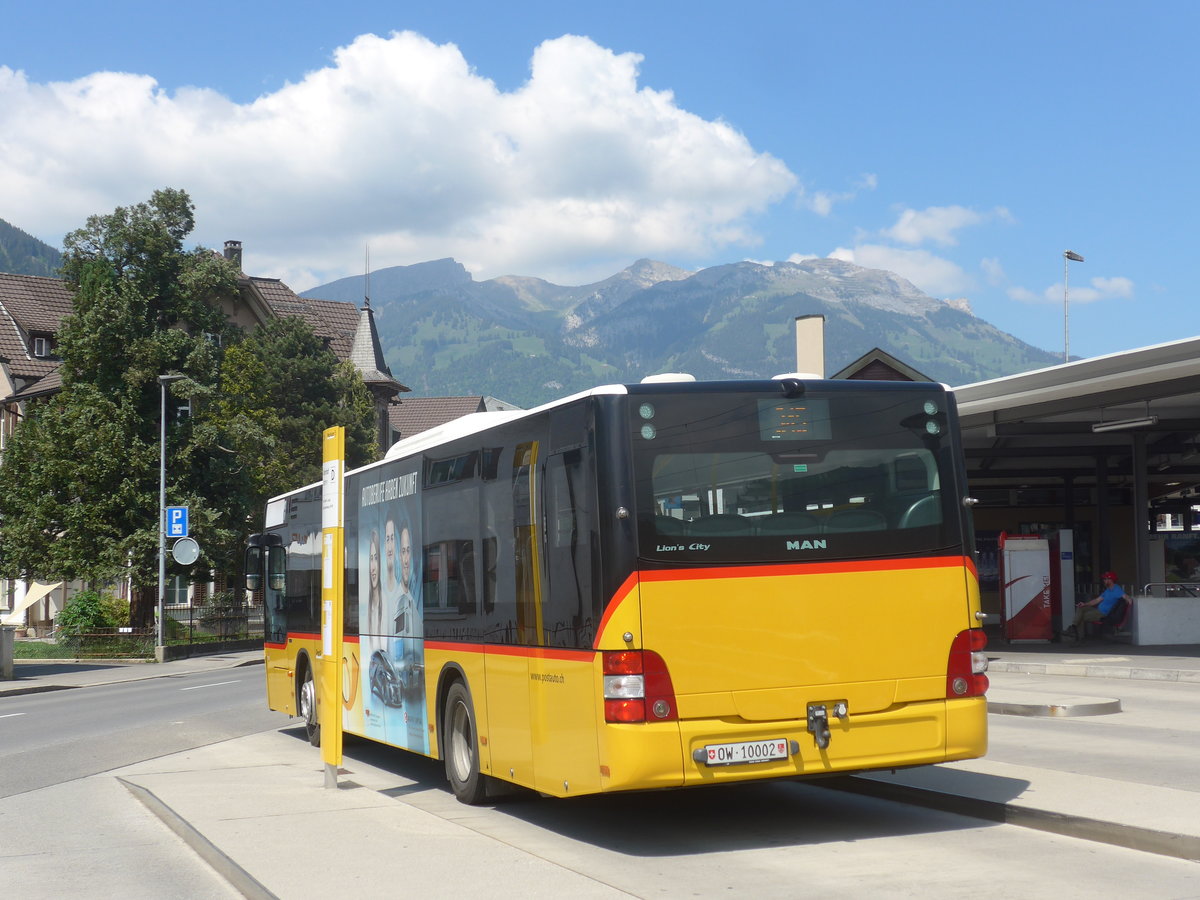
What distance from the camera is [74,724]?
21.7m

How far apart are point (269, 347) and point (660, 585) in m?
57.2

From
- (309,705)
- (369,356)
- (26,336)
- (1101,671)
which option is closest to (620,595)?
(309,705)

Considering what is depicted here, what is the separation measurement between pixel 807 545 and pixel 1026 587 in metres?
21.8

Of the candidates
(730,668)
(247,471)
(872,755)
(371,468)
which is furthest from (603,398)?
(247,471)

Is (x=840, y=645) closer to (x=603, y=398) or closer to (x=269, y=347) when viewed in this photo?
(x=603, y=398)

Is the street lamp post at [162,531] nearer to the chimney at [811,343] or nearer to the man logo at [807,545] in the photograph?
the chimney at [811,343]

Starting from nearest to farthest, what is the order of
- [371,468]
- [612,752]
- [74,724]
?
[612,752], [371,468], [74,724]

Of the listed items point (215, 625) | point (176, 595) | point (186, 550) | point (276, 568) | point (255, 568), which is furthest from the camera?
point (176, 595)

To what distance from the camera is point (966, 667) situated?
31.0 ft

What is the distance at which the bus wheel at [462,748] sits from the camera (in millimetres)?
11031

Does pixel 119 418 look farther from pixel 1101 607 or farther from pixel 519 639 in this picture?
pixel 519 639

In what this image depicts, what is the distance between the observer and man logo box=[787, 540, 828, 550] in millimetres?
9078

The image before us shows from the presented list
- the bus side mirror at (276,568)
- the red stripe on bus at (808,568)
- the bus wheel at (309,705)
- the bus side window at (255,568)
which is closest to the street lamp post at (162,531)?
the bus side window at (255,568)

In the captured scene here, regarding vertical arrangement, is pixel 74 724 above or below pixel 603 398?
below
